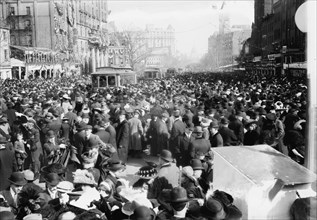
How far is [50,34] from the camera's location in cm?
5972

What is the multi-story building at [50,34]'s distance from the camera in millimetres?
55094

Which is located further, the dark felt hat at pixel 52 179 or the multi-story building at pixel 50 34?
the multi-story building at pixel 50 34

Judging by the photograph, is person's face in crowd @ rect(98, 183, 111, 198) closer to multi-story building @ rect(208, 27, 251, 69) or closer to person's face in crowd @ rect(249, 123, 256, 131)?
person's face in crowd @ rect(249, 123, 256, 131)

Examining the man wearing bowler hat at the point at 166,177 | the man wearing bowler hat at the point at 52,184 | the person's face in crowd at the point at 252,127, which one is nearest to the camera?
the man wearing bowler hat at the point at 52,184

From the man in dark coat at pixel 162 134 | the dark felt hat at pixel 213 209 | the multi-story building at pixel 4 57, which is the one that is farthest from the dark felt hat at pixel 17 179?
the multi-story building at pixel 4 57

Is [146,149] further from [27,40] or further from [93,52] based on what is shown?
[27,40]

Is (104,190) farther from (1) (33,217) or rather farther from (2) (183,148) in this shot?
(2) (183,148)

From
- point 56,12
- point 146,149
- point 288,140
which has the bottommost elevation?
point 146,149

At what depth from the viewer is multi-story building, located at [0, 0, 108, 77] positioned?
2169 inches

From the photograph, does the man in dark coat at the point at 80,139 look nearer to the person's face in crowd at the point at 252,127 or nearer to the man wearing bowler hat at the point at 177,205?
the person's face in crowd at the point at 252,127

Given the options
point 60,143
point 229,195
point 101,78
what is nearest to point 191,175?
point 229,195

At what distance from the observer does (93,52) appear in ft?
185

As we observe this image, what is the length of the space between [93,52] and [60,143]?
49.5 metres

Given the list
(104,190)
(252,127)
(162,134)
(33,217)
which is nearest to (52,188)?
(104,190)
